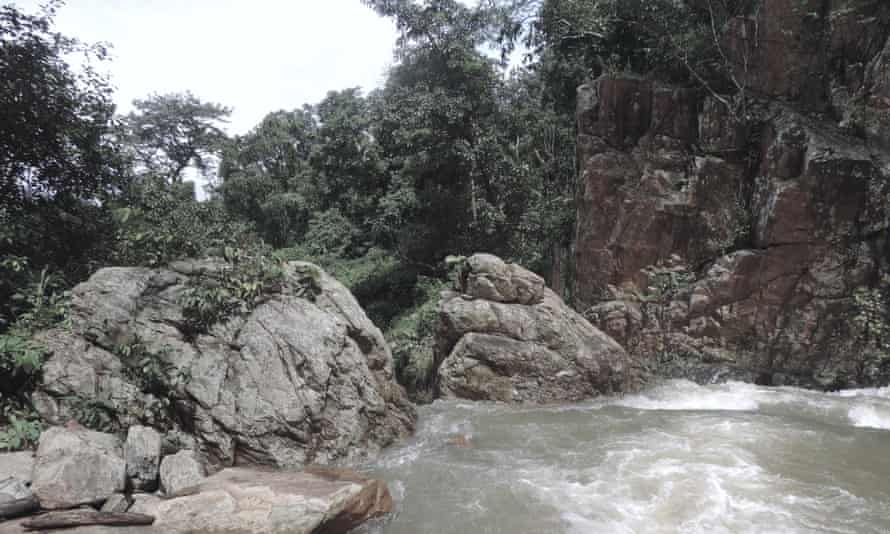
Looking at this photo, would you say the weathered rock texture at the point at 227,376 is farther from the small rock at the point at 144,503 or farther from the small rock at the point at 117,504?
the small rock at the point at 117,504

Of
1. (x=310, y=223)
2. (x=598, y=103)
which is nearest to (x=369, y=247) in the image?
(x=310, y=223)

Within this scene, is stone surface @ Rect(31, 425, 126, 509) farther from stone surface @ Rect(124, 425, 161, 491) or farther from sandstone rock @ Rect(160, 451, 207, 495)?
sandstone rock @ Rect(160, 451, 207, 495)

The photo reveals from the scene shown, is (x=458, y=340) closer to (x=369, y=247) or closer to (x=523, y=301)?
(x=523, y=301)

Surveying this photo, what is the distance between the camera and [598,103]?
13.7 meters

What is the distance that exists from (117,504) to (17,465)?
3.44 feet

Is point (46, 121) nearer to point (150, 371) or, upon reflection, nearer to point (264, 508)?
point (150, 371)

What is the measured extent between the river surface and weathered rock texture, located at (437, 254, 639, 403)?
0.58 m

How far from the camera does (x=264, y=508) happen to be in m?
4.55

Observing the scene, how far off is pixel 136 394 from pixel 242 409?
4.08ft

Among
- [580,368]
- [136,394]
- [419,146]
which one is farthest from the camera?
[419,146]

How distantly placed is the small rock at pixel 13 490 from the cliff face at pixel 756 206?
1088 cm

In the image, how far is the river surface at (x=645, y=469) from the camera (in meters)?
4.90

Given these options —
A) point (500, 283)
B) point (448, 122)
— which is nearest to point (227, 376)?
point (500, 283)

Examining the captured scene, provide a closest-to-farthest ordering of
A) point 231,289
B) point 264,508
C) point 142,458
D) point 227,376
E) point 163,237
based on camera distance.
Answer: point 264,508 < point 142,458 < point 227,376 < point 231,289 < point 163,237
